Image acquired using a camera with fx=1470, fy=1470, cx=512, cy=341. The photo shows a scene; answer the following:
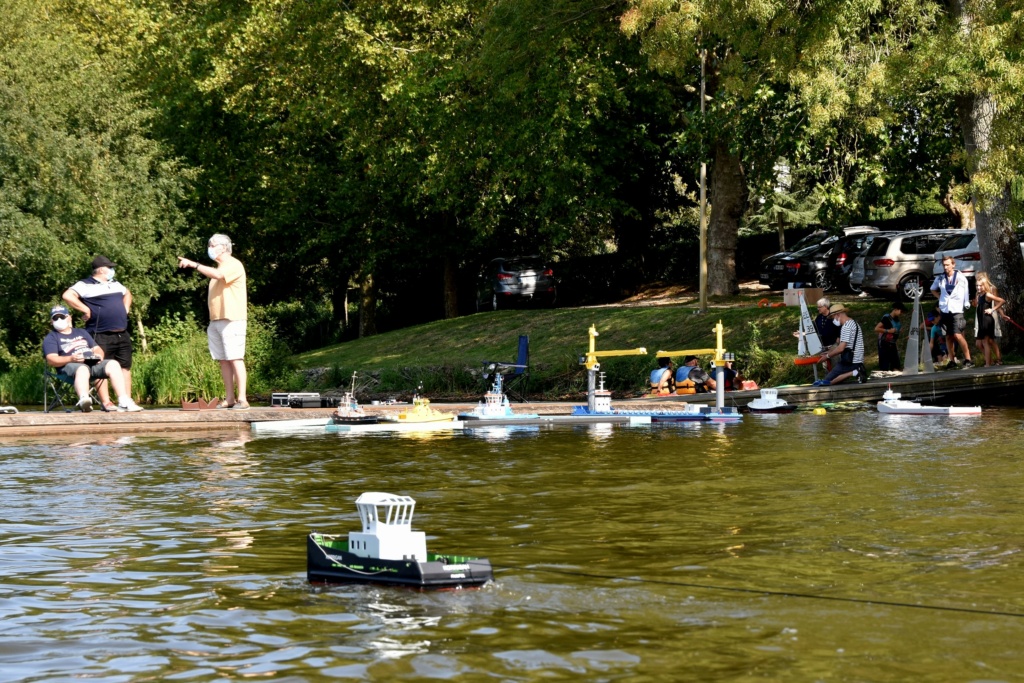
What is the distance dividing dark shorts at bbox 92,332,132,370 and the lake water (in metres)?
2.40

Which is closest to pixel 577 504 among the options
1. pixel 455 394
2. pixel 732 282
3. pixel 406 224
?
pixel 455 394

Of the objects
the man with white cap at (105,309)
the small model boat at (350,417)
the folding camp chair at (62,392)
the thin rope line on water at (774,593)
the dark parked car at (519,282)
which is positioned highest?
the dark parked car at (519,282)

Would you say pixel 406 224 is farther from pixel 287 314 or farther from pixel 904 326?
pixel 904 326

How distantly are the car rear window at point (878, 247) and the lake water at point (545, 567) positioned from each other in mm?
18552

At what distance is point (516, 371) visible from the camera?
27.9 m

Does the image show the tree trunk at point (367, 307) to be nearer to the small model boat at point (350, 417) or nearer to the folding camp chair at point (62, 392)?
the folding camp chair at point (62, 392)

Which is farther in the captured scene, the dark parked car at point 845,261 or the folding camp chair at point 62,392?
the dark parked car at point 845,261

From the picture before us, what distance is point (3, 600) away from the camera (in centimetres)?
847

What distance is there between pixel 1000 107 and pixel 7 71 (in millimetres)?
27598

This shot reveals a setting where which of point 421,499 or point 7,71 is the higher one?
point 7,71

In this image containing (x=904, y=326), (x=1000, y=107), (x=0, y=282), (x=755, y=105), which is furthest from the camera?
(x=0, y=282)

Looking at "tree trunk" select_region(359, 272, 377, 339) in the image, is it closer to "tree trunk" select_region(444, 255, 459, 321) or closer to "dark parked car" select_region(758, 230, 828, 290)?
"tree trunk" select_region(444, 255, 459, 321)

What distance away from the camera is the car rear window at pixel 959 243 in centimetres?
3216

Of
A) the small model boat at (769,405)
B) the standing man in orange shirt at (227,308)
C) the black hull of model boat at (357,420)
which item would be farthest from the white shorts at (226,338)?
the small model boat at (769,405)
